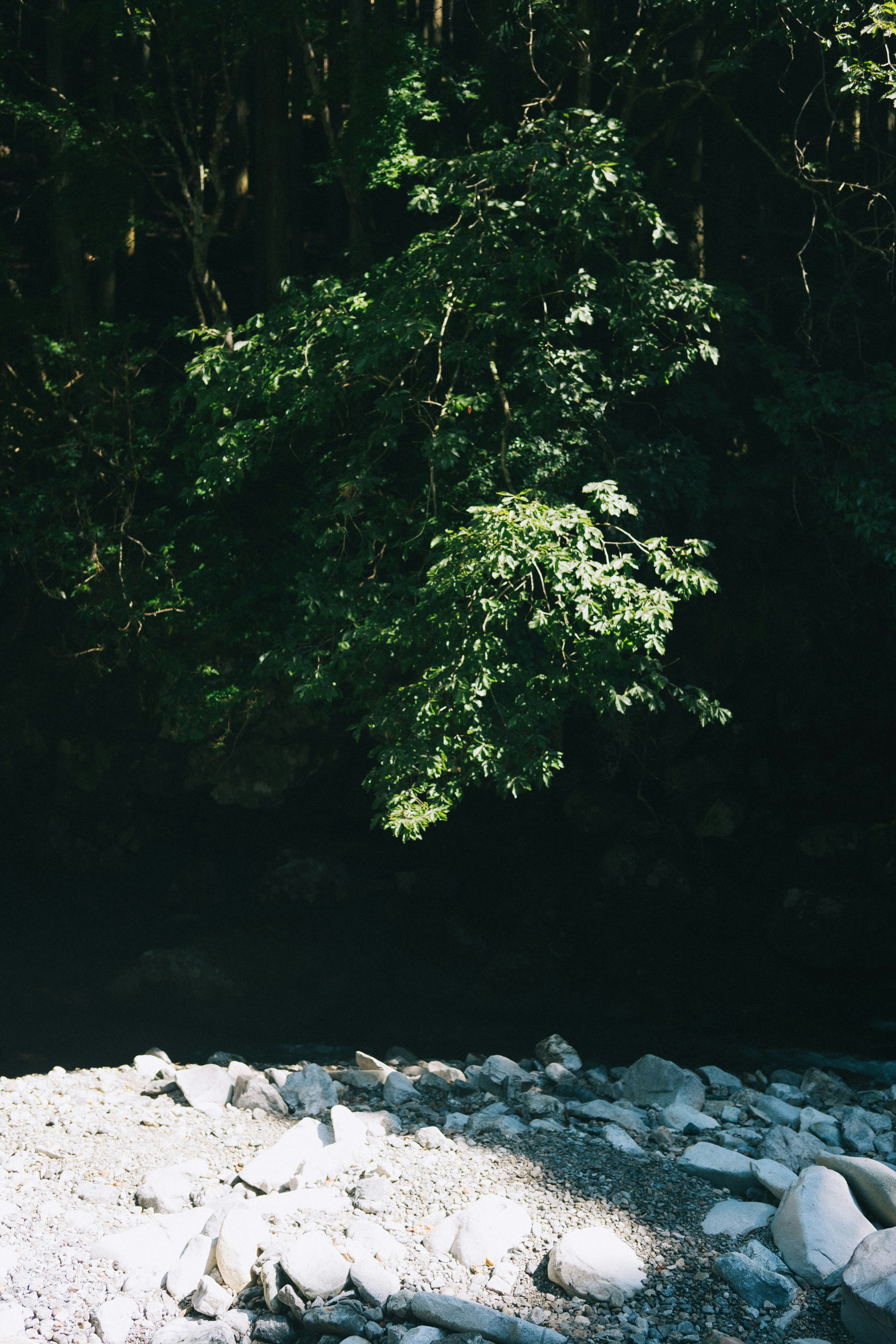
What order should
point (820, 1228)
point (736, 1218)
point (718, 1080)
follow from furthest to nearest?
point (718, 1080), point (736, 1218), point (820, 1228)

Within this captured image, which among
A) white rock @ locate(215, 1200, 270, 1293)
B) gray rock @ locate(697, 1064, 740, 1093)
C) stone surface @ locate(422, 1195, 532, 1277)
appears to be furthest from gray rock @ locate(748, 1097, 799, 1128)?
white rock @ locate(215, 1200, 270, 1293)

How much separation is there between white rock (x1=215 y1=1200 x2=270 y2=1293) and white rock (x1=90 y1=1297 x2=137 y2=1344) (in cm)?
34

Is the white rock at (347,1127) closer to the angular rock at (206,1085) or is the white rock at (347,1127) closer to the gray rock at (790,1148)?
the angular rock at (206,1085)

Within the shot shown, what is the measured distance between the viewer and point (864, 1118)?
634 cm

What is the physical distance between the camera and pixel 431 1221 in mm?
4289

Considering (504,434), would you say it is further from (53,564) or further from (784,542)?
(53,564)

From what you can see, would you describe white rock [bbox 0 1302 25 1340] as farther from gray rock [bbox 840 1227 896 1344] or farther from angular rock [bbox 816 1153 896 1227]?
angular rock [bbox 816 1153 896 1227]

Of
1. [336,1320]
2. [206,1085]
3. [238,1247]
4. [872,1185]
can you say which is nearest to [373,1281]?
[336,1320]

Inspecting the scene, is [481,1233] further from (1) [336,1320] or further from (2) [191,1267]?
(2) [191,1267]

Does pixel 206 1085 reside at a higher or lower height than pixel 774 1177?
lower

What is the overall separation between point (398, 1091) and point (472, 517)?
3736 mm

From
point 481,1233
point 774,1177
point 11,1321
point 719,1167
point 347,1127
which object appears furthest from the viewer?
point 347,1127

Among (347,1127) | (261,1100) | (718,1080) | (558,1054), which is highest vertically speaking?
(347,1127)

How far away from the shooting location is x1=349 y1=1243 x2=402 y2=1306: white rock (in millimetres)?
3652
